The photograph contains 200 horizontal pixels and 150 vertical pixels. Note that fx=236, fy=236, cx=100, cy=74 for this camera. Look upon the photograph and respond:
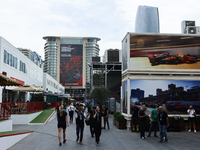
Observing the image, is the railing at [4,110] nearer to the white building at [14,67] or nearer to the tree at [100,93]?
the white building at [14,67]

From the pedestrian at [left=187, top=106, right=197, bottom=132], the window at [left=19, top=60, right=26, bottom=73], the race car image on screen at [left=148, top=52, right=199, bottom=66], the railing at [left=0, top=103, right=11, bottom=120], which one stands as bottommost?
the pedestrian at [left=187, top=106, right=197, bottom=132]

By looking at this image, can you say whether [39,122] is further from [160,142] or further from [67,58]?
→ [67,58]

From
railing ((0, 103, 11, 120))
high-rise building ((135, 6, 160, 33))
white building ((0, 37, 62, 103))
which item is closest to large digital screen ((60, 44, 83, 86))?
high-rise building ((135, 6, 160, 33))

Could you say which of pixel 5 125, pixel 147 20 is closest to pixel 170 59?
pixel 5 125

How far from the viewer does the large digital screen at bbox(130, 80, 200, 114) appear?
15071 millimetres

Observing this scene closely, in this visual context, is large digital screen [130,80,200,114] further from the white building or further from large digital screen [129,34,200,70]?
the white building

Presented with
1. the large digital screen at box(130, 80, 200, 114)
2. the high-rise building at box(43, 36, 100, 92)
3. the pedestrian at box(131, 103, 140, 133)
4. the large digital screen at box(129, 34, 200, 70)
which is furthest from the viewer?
the high-rise building at box(43, 36, 100, 92)

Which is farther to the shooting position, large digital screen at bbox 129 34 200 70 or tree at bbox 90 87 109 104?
tree at bbox 90 87 109 104

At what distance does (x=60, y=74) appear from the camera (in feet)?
519

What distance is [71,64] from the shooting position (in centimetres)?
15825

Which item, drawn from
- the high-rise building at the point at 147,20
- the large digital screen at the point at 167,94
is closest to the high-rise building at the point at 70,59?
the high-rise building at the point at 147,20

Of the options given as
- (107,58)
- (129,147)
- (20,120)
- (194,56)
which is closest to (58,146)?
(129,147)

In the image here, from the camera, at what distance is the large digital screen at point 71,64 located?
15650 cm

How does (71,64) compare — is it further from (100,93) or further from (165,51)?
(165,51)
